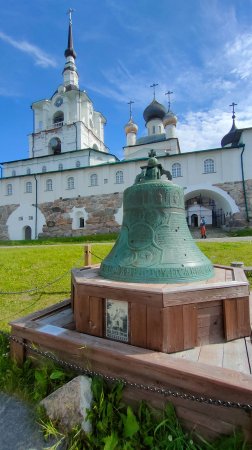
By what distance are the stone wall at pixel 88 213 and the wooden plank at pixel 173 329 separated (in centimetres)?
2132

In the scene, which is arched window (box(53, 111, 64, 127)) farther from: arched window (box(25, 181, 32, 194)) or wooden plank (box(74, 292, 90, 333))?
wooden plank (box(74, 292, 90, 333))

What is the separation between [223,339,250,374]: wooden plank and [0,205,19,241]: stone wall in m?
28.0

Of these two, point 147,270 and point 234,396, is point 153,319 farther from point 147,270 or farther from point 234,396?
point 234,396

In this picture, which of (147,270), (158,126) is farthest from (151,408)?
(158,126)

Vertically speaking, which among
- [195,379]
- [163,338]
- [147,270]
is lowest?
[195,379]

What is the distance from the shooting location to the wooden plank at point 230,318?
2.58 metres

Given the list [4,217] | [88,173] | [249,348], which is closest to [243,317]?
[249,348]

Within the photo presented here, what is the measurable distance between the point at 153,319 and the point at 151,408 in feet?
2.25

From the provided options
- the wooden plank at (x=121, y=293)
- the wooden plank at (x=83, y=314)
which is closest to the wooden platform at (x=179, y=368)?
the wooden plank at (x=83, y=314)

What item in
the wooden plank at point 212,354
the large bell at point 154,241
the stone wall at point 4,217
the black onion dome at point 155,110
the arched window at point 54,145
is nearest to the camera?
the wooden plank at point 212,354

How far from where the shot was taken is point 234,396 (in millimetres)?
1768

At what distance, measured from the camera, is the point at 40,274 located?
23.8ft

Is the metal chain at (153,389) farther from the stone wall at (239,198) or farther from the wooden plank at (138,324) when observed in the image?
the stone wall at (239,198)

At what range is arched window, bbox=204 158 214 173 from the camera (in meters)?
22.1
